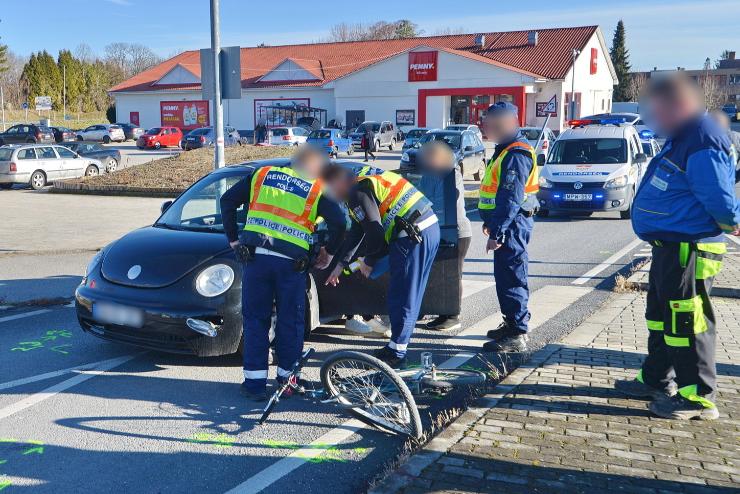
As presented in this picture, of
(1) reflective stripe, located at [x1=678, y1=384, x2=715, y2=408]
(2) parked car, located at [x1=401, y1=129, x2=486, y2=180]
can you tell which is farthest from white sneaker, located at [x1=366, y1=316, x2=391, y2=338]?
(2) parked car, located at [x1=401, y1=129, x2=486, y2=180]

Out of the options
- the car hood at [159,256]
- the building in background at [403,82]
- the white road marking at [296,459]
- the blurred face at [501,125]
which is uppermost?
the building in background at [403,82]

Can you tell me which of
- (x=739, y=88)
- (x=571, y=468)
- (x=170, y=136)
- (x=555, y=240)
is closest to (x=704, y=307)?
(x=571, y=468)

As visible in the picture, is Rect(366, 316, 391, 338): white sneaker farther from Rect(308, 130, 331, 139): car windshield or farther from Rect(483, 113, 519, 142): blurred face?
Rect(308, 130, 331, 139): car windshield

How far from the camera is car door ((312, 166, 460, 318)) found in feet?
19.7

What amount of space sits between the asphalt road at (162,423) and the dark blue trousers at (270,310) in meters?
0.36

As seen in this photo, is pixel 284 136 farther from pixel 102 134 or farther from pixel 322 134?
pixel 102 134

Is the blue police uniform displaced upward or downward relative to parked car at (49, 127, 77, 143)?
downward

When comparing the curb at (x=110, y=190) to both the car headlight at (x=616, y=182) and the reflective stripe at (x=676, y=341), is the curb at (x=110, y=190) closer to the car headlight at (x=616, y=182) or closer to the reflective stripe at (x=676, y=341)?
the car headlight at (x=616, y=182)

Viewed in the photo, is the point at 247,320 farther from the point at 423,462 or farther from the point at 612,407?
the point at 612,407

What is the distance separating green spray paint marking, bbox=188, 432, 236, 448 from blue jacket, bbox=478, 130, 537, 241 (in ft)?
8.60

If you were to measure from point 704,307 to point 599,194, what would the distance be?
11169mm

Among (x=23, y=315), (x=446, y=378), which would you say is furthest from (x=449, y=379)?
(x=23, y=315)

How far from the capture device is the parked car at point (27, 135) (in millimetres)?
43069

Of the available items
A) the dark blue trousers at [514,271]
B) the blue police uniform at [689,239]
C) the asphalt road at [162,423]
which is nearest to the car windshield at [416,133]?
the asphalt road at [162,423]
